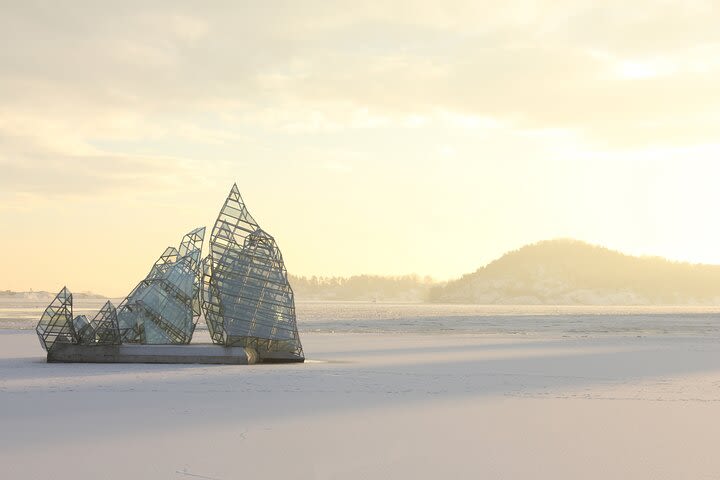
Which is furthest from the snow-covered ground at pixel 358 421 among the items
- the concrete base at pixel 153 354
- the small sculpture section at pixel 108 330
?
the small sculpture section at pixel 108 330

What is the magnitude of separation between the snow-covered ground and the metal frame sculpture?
2069 mm

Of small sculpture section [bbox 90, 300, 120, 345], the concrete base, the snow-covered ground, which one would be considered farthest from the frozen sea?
small sculpture section [bbox 90, 300, 120, 345]

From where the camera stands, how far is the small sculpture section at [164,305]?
116ft

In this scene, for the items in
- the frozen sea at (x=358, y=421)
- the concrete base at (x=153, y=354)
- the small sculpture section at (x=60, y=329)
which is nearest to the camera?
the frozen sea at (x=358, y=421)

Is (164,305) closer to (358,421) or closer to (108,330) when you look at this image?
(108,330)

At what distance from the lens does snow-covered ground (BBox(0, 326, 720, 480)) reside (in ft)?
43.1

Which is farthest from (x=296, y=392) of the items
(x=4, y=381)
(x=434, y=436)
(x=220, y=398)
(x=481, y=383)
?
(x=4, y=381)

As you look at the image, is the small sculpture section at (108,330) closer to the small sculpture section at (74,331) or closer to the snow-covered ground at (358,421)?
the small sculpture section at (74,331)

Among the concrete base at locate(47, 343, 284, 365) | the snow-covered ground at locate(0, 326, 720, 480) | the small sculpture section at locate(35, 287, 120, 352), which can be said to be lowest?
the snow-covered ground at locate(0, 326, 720, 480)

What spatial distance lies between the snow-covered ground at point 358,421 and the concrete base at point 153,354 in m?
1.25

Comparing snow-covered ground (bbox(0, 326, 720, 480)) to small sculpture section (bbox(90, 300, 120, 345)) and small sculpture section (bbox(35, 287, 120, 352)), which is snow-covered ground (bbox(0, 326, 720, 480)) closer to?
small sculpture section (bbox(35, 287, 120, 352))

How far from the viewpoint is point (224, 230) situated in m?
33.2

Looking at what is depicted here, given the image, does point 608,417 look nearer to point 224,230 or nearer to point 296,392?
point 296,392

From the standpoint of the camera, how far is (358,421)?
17.5 metres
